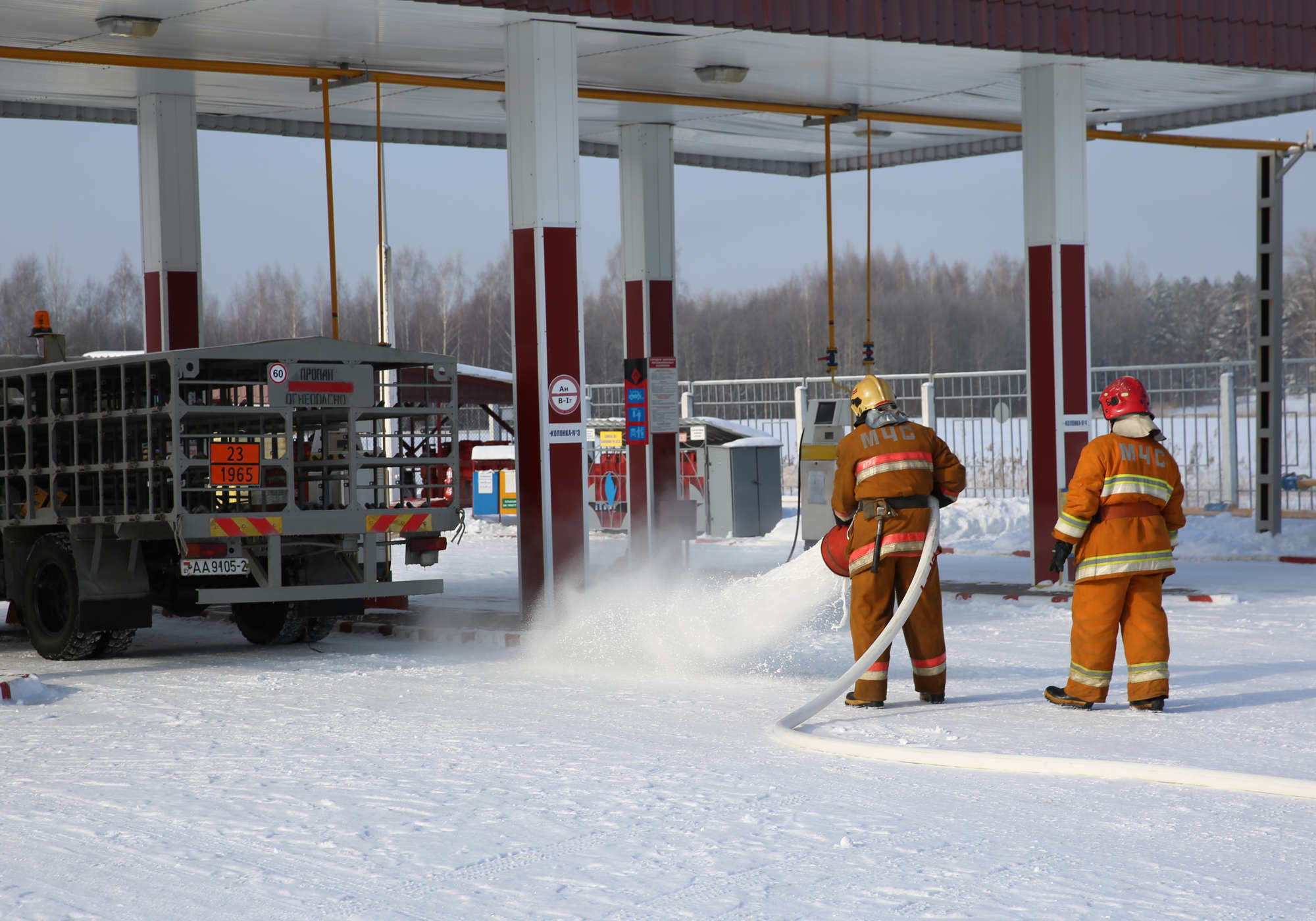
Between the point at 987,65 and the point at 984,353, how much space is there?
67682 millimetres

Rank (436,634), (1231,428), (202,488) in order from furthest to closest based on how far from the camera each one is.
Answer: (1231,428) → (436,634) → (202,488)

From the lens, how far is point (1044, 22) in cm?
1389

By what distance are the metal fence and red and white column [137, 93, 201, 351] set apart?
1026 cm

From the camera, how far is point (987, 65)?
14.8 metres

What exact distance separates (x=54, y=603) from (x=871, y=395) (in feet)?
21.9

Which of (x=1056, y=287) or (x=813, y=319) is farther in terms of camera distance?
(x=813, y=319)

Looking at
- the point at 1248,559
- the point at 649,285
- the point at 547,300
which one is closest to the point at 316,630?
the point at 547,300

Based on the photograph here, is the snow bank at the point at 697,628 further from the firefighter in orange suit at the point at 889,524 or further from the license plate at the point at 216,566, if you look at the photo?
the license plate at the point at 216,566

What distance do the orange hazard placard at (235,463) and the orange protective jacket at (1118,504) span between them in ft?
18.4

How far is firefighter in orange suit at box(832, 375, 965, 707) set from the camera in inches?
349

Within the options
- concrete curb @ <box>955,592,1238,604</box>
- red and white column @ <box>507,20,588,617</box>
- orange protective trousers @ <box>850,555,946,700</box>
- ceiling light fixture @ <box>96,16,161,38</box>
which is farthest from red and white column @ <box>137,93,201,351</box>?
orange protective trousers @ <box>850,555,946,700</box>

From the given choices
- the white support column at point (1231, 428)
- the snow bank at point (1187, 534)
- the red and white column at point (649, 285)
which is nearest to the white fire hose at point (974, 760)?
the red and white column at point (649, 285)

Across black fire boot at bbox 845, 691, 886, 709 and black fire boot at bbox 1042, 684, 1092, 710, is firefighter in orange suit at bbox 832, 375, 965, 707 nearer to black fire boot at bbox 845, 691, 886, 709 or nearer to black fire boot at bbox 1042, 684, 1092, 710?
black fire boot at bbox 845, 691, 886, 709

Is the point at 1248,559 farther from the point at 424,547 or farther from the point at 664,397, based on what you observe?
the point at 424,547
